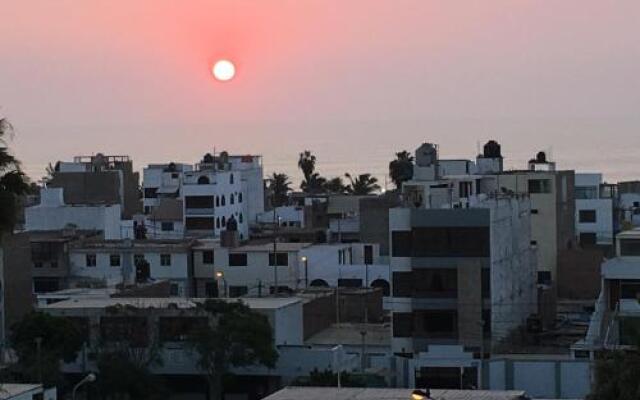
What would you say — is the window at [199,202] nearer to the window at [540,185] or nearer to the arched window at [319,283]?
the arched window at [319,283]

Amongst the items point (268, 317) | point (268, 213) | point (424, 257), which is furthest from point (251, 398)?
point (268, 213)

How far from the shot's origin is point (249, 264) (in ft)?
228

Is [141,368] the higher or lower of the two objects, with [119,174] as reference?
lower

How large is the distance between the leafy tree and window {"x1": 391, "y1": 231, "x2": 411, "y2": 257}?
345 inches

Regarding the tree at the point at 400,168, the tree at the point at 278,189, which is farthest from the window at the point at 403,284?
the tree at the point at 278,189

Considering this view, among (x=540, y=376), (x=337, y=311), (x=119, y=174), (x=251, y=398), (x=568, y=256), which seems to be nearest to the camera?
(x=540, y=376)

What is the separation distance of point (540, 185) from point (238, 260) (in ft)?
42.0

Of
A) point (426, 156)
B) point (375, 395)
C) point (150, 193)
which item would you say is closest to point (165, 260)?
point (426, 156)

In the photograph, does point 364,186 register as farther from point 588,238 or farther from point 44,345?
point 44,345

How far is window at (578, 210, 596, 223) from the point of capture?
256 ft

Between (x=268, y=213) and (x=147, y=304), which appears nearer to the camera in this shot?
(x=147, y=304)

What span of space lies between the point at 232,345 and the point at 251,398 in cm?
282

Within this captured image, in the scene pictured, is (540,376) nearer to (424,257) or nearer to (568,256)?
(424,257)

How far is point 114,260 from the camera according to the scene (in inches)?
2771
